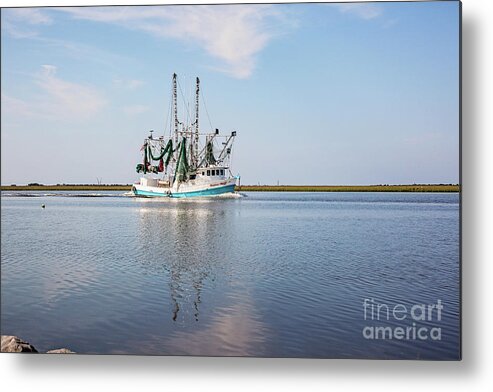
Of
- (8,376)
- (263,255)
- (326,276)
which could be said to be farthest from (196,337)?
(263,255)

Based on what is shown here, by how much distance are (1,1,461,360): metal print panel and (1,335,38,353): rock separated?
0.01 metres

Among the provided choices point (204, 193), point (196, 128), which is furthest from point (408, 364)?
point (204, 193)

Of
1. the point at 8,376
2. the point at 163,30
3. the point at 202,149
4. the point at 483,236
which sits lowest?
the point at 8,376

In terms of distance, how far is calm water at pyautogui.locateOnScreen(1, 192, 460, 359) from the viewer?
5078 mm

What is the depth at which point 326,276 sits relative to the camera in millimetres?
7379

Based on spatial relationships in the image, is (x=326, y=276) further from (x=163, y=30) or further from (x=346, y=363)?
(x=163, y=30)

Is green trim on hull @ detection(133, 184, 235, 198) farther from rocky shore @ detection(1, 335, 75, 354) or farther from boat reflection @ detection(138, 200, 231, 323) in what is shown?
rocky shore @ detection(1, 335, 75, 354)

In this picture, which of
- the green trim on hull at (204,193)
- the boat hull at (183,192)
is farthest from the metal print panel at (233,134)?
the green trim on hull at (204,193)

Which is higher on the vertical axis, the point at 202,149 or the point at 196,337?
the point at 202,149

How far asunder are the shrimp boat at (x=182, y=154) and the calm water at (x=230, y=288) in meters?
1.25

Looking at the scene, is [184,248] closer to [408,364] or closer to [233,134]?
[233,134]

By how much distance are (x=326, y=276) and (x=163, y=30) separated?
145 inches

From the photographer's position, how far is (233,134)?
7223 millimetres

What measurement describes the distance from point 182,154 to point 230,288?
3810 millimetres
